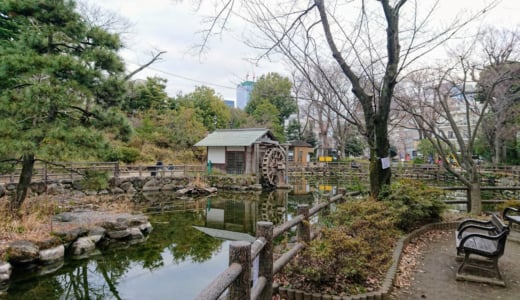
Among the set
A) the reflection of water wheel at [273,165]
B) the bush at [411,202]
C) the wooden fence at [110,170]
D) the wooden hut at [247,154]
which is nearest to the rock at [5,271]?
the bush at [411,202]

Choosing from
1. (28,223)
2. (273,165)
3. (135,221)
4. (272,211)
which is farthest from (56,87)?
(273,165)

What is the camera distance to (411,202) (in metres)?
5.04

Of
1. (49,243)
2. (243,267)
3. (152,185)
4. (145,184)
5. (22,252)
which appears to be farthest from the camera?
(152,185)

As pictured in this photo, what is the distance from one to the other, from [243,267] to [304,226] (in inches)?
75.7

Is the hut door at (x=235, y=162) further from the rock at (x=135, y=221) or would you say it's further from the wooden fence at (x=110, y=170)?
the rock at (x=135, y=221)

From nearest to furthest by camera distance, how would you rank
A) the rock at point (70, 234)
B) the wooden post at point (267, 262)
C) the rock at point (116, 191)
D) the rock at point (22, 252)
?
the wooden post at point (267, 262), the rock at point (22, 252), the rock at point (70, 234), the rock at point (116, 191)

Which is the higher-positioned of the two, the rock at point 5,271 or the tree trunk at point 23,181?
Result: the tree trunk at point 23,181

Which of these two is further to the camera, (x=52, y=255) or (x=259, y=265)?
(x=52, y=255)

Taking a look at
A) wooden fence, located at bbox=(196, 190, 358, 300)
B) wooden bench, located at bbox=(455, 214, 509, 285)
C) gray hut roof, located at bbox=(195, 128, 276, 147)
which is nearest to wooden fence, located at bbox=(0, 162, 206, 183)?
gray hut roof, located at bbox=(195, 128, 276, 147)

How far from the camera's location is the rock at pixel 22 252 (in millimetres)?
4809

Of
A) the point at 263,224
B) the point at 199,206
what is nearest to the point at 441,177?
the point at 199,206

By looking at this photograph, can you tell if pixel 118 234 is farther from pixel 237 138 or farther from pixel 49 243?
pixel 237 138

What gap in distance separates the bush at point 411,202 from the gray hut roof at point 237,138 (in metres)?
12.4

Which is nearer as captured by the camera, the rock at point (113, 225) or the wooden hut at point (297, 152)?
the rock at point (113, 225)
